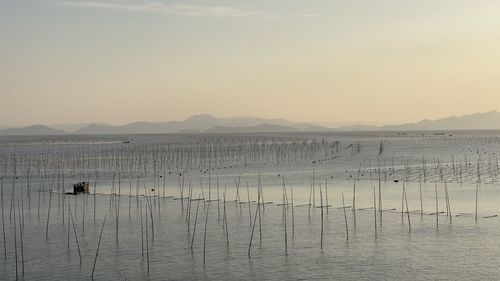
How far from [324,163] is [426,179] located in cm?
1627

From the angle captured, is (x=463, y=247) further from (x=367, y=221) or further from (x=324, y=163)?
(x=324, y=163)

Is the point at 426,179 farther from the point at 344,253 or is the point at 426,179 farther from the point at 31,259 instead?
the point at 31,259

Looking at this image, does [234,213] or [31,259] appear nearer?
[31,259]

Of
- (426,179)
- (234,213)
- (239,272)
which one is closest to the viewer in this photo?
(239,272)

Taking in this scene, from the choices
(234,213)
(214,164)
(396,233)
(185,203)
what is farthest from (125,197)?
(214,164)

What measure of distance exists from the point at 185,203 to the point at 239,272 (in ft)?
38.3

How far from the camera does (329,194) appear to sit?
28219 mm

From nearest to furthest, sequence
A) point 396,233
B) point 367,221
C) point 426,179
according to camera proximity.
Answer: point 396,233, point 367,221, point 426,179

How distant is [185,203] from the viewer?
2556 cm

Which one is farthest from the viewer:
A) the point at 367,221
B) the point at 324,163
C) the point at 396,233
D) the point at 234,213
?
the point at 324,163

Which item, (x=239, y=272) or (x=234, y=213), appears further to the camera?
(x=234, y=213)

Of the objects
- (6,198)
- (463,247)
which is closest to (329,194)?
(463,247)

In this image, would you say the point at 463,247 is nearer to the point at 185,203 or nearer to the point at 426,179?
the point at 185,203

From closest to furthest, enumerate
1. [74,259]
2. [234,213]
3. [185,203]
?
[74,259] < [234,213] < [185,203]
